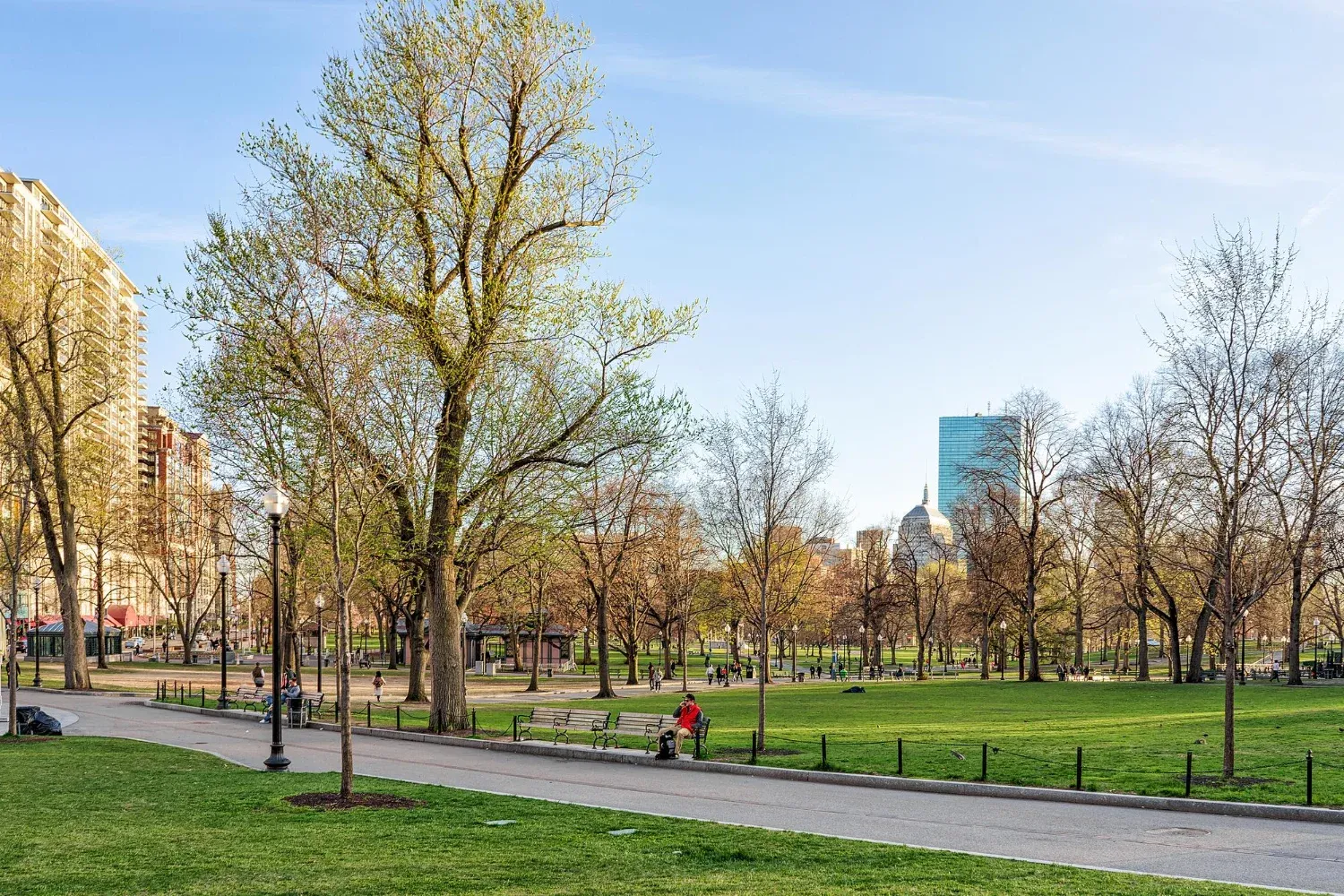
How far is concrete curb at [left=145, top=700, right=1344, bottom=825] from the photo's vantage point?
14.6 metres

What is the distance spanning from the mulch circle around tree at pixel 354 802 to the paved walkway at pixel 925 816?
2206mm

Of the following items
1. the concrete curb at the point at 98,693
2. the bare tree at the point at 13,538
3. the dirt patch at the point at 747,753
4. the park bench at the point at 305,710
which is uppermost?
the bare tree at the point at 13,538

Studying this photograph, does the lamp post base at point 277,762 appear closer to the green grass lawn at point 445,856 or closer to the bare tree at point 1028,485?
the green grass lawn at point 445,856

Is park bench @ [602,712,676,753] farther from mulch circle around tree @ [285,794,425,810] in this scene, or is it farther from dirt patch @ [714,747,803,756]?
mulch circle around tree @ [285,794,425,810]

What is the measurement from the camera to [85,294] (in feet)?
160

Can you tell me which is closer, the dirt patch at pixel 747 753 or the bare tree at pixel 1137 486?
the dirt patch at pixel 747 753

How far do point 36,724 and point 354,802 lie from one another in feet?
49.7

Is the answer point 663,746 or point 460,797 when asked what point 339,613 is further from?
point 663,746

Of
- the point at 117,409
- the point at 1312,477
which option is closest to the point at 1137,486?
the point at 1312,477

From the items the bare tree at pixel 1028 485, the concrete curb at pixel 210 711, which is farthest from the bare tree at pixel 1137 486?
the concrete curb at pixel 210 711

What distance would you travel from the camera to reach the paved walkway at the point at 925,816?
1183cm

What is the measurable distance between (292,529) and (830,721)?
16525mm

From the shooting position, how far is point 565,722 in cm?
2555

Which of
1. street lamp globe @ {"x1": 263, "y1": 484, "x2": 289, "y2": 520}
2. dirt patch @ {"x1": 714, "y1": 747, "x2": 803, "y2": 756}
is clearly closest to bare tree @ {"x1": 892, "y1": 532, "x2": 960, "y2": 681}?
dirt patch @ {"x1": 714, "y1": 747, "x2": 803, "y2": 756}
